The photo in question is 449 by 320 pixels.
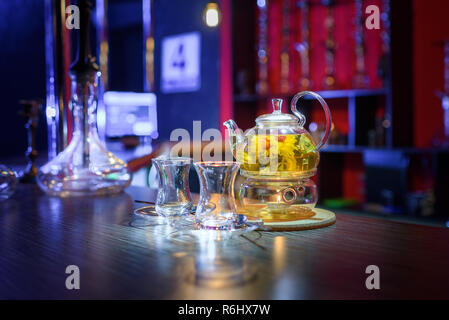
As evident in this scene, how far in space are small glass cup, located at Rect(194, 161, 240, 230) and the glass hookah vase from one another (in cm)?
64

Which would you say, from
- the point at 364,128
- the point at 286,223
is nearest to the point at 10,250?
the point at 286,223

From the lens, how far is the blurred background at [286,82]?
10.3 ft

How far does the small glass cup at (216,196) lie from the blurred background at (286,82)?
104 centimetres

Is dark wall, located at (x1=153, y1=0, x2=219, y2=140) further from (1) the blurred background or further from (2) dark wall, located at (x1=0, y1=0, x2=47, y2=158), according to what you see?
(2) dark wall, located at (x1=0, y1=0, x2=47, y2=158)

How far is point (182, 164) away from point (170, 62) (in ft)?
16.9

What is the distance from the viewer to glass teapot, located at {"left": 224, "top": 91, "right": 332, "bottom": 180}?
96cm

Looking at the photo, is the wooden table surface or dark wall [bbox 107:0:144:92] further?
dark wall [bbox 107:0:144:92]

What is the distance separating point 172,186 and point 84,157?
59 centimetres

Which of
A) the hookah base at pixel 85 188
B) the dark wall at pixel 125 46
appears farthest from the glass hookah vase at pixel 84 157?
the dark wall at pixel 125 46

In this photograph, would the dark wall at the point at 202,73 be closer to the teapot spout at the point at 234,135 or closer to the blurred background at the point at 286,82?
the blurred background at the point at 286,82

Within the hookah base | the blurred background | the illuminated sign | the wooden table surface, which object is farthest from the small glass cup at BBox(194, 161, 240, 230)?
the illuminated sign

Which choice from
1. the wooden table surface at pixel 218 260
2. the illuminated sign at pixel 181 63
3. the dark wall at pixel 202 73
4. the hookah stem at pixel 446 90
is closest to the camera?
the wooden table surface at pixel 218 260
